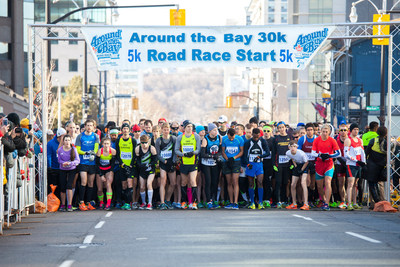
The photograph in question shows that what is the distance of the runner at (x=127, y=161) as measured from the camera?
19.6 metres

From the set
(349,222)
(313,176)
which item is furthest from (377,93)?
(349,222)

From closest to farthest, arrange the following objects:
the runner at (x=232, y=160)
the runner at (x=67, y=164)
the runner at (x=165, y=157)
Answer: the runner at (x=67, y=164) < the runner at (x=165, y=157) < the runner at (x=232, y=160)

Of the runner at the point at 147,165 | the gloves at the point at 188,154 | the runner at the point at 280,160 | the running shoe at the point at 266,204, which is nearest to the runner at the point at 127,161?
the runner at the point at 147,165

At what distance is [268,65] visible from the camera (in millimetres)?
20109

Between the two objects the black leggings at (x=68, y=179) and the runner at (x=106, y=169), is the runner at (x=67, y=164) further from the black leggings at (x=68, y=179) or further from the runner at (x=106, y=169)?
the runner at (x=106, y=169)

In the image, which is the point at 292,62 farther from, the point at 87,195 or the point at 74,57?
the point at 74,57

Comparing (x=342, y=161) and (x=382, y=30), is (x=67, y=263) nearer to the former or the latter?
(x=342, y=161)

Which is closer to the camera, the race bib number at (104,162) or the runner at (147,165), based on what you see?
the runner at (147,165)

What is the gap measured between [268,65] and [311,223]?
580cm

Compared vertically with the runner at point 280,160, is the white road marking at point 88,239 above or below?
below

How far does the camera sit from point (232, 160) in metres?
19.7

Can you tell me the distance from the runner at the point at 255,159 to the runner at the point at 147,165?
2291 mm

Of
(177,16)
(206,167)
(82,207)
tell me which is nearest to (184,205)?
(206,167)

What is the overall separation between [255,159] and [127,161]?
311cm
